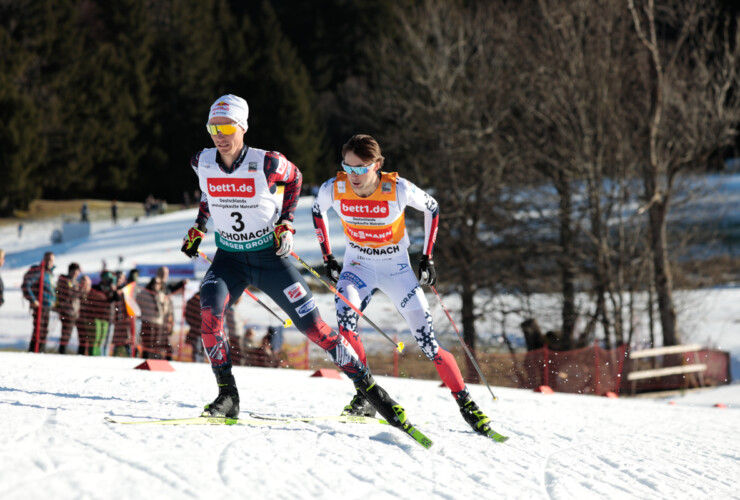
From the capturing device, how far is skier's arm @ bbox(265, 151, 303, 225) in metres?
5.33

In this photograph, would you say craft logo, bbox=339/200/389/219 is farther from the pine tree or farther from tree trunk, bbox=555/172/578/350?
the pine tree

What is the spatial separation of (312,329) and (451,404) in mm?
3415

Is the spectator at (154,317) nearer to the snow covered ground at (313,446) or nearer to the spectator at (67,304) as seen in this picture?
the spectator at (67,304)

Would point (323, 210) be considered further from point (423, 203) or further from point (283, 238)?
point (283, 238)

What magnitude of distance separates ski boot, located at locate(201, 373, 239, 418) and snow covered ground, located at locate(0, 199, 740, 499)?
0.24m

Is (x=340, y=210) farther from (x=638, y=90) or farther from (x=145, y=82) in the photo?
(x=145, y=82)

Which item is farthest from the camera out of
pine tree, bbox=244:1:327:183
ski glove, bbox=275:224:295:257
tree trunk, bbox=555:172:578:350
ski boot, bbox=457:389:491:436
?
pine tree, bbox=244:1:327:183

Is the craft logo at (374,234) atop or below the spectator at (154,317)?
atop

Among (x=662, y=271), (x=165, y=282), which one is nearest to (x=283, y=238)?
(x=165, y=282)

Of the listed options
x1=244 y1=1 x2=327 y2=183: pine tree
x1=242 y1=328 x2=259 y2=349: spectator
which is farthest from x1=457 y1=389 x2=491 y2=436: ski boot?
x1=244 y1=1 x2=327 y2=183: pine tree

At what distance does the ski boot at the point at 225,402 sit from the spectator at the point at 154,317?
20.4ft

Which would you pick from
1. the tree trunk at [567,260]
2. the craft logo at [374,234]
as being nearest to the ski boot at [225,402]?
the craft logo at [374,234]

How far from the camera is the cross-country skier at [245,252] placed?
5238 millimetres

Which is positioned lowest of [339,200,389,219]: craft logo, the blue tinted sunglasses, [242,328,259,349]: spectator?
[242,328,259,349]: spectator
